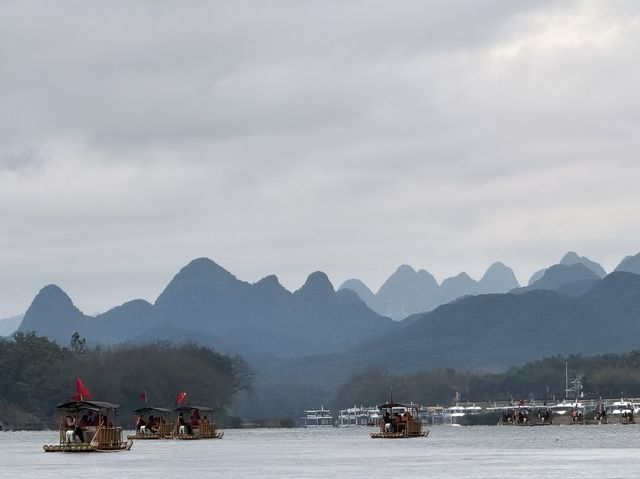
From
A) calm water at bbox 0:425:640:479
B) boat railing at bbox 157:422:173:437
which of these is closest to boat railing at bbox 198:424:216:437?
boat railing at bbox 157:422:173:437

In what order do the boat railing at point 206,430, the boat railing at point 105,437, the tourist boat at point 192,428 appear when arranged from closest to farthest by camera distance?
the boat railing at point 105,437 → the tourist boat at point 192,428 → the boat railing at point 206,430

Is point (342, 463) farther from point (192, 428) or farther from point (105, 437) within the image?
point (192, 428)

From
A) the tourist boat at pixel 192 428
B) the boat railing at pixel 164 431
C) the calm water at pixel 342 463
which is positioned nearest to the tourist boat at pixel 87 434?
the calm water at pixel 342 463

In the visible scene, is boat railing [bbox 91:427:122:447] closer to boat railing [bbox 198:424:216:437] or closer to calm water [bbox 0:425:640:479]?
calm water [bbox 0:425:640:479]

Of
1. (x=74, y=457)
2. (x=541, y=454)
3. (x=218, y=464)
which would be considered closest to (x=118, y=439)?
(x=74, y=457)

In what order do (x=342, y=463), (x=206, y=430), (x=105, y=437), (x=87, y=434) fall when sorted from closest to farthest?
(x=342, y=463) → (x=87, y=434) → (x=105, y=437) → (x=206, y=430)

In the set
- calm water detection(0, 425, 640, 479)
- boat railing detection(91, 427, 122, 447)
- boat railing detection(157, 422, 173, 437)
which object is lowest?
Result: calm water detection(0, 425, 640, 479)

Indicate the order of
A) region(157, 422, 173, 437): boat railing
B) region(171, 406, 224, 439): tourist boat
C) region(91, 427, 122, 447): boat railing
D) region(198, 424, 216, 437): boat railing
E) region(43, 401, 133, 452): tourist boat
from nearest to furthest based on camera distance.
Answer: region(43, 401, 133, 452): tourist boat < region(91, 427, 122, 447): boat railing < region(171, 406, 224, 439): tourist boat < region(157, 422, 173, 437): boat railing < region(198, 424, 216, 437): boat railing

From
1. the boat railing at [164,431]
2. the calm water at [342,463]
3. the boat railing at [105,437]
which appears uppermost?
the boat railing at [164,431]

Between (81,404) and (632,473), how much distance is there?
4778 cm

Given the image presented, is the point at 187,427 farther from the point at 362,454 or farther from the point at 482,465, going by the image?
the point at 482,465

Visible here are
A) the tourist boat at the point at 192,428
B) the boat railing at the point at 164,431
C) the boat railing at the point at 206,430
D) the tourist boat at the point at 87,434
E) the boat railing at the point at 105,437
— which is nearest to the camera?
the tourist boat at the point at 87,434

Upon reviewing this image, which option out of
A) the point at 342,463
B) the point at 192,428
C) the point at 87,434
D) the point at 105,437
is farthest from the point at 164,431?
the point at 342,463

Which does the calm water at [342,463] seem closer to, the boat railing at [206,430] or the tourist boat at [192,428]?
the tourist boat at [192,428]
